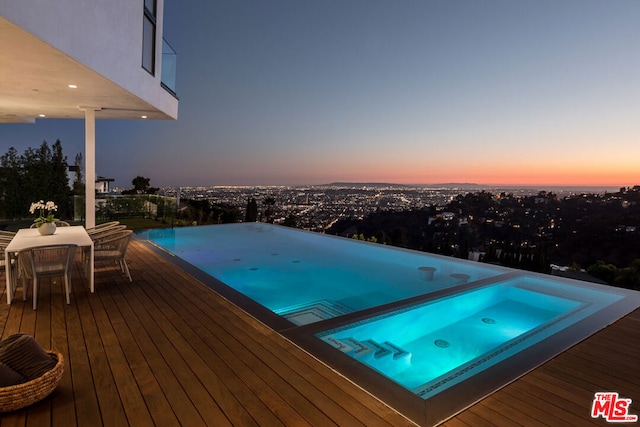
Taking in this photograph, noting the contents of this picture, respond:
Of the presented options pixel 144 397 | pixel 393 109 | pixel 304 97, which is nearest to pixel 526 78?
pixel 393 109

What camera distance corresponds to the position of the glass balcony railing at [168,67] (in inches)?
285

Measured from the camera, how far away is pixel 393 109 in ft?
45.5

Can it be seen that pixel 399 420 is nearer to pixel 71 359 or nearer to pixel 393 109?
pixel 71 359

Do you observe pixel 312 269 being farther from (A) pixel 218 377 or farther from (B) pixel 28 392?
(B) pixel 28 392

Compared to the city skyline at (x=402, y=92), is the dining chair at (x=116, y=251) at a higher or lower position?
lower

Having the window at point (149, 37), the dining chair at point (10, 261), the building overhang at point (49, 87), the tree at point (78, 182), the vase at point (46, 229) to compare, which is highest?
the window at point (149, 37)

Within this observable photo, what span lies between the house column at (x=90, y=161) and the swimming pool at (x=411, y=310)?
1509 millimetres

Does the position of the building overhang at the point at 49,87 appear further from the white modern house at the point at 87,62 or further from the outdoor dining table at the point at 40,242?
the outdoor dining table at the point at 40,242

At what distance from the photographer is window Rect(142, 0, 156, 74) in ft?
20.5

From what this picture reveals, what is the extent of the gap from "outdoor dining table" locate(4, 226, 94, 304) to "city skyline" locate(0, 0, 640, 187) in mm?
4894

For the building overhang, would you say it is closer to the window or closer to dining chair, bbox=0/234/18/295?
the window

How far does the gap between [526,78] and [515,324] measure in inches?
339

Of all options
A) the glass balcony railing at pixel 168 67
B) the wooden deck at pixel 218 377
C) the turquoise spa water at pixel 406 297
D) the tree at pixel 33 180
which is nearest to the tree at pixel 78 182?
the tree at pixel 33 180

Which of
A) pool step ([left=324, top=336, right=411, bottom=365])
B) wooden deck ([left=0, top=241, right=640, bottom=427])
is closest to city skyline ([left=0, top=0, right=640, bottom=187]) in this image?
wooden deck ([left=0, top=241, right=640, bottom=427])
